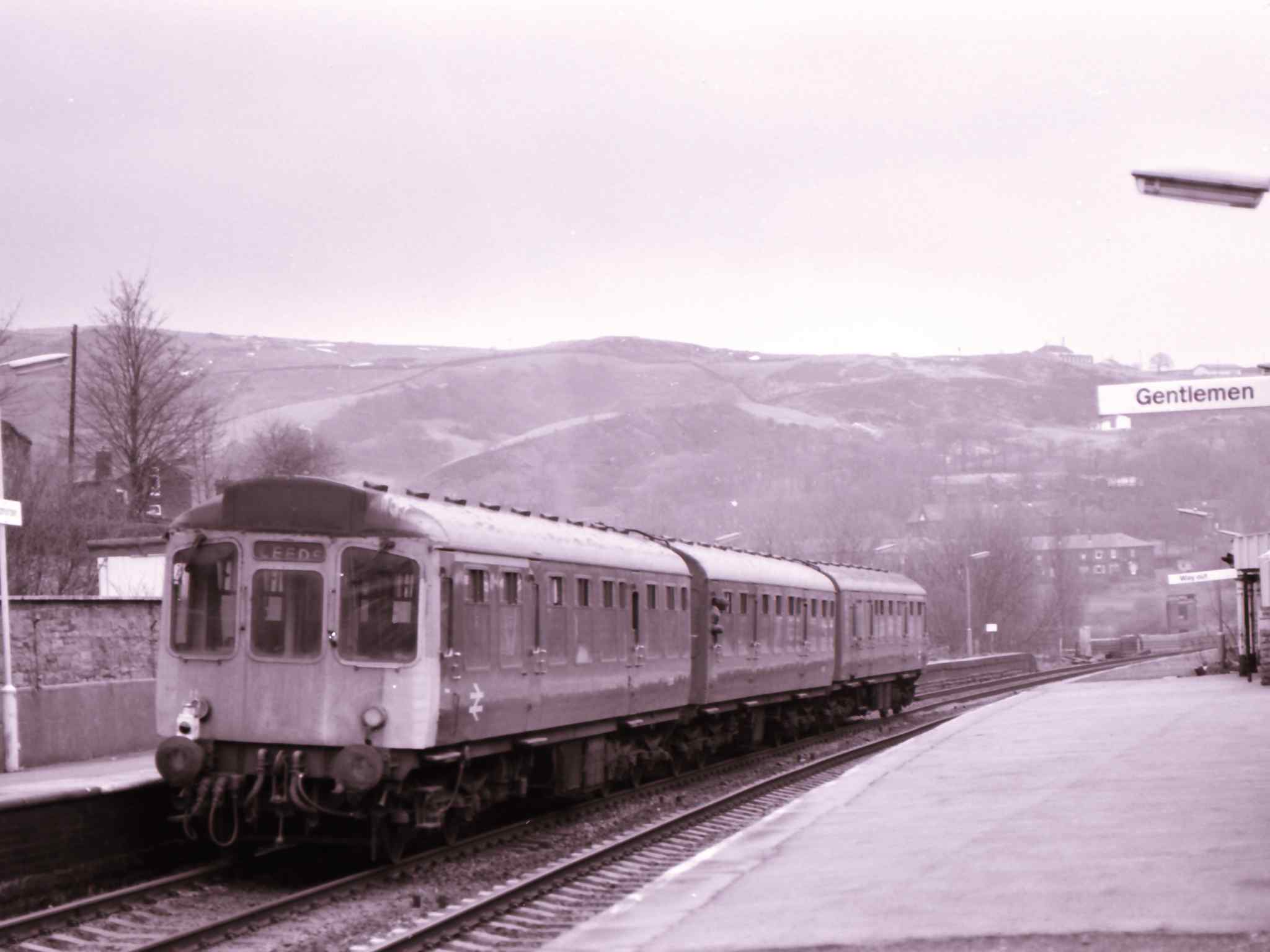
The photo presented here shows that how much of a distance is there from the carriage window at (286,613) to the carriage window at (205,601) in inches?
9.7

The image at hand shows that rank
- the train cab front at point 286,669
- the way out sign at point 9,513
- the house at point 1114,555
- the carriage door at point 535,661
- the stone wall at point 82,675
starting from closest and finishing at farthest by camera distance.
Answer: the train cab front at point 286,669 → the carriage door at point 535,661 → the way out sign at point 9,513 → the stone wall at point 82,675 → the house at point 1114,555

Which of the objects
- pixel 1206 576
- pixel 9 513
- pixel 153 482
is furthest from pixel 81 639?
pixel 1206 576

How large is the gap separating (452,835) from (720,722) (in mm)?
9700

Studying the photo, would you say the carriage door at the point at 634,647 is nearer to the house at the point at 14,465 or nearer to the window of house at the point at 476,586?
the window of house at the point at 476,586

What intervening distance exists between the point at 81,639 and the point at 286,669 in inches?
344

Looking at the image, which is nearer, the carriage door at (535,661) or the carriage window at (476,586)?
the carriage window at (476,586)

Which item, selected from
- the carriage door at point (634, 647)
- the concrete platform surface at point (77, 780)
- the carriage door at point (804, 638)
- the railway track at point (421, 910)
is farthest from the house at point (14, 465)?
the railway track at point (421, 910)

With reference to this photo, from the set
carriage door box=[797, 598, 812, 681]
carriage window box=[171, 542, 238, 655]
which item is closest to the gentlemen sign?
carriage window box=[171, 542, 238, 655]

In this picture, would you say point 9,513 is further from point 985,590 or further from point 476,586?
point 985,590

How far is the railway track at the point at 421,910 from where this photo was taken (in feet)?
37.8

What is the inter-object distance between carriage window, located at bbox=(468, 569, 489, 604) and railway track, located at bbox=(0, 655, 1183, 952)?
2.29 metres

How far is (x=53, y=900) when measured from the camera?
13.2 meters

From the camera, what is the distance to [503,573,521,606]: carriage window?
15.9 metres

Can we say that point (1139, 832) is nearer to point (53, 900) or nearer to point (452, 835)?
point (452, 835)
